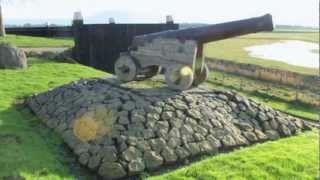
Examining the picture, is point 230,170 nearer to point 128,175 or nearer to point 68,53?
point 128,175

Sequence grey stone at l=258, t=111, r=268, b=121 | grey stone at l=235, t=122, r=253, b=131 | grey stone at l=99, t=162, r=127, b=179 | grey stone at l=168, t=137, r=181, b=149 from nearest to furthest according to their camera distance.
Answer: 1. grey stone at l=99, t=162, r=127, b=179
2. grey stone at l=168, t=137, r=181, b=149
3. grey stone at l=235, t=122, r=253, b=131
4. grey stone at l=258, t=111, r=268, b=121

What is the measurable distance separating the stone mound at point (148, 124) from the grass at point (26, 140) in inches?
15.7

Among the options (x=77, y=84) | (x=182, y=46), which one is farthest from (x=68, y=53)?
(x=182, y=46)

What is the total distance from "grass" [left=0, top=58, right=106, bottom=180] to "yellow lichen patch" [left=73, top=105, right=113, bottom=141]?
21.2 inches

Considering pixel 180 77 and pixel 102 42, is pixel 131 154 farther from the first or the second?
pixel 102 42

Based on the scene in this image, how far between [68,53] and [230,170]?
630 inches

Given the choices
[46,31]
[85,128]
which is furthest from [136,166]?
[46,31]

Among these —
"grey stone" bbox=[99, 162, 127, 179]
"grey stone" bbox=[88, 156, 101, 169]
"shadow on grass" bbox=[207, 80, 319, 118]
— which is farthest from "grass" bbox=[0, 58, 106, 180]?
"shadow on grass" bbox=[207, 80, 319, 118]

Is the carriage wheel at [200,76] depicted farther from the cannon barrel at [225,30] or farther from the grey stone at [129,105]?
the grey stone at [129,105]

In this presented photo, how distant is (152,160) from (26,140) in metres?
2.96

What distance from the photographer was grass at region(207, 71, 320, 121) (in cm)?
1624

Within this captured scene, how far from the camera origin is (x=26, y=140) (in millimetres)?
11133

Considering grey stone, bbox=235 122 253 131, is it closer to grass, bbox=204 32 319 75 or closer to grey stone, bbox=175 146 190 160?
grey stone, bbox=175 146 190 160

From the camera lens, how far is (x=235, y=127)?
39.4 ft
